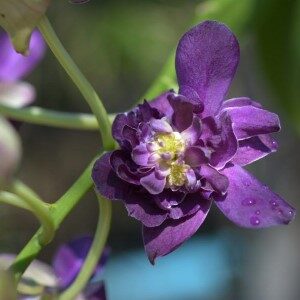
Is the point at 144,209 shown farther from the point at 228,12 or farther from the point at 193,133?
the point at 228,12

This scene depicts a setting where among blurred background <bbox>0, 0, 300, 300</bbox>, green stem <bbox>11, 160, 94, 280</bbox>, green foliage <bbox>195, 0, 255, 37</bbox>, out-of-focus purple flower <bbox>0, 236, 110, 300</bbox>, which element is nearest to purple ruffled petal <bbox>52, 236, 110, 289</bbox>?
out-of-focus purple flower <bbox>0, 236, 110, 300</bbox>

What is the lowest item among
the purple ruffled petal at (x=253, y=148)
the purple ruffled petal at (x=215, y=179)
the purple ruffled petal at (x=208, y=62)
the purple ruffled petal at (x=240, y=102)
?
the purple ruffled petal at (x=253, y=148)

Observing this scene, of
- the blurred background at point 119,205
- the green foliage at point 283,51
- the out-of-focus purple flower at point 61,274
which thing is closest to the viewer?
the out-of-focus purple flower at point 61,274

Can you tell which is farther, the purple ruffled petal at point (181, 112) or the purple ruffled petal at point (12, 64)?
the purple ruffled petal at point (12, 64)

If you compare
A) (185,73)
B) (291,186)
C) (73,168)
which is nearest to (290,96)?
(185,73)

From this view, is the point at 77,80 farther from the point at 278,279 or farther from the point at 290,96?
the point at 278,279

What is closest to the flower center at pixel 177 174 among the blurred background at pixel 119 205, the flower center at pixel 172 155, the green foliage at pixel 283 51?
the flower center at pixel 172 155

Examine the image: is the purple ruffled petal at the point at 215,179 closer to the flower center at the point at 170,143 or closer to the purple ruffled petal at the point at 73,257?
the flower center at the point at 170,143

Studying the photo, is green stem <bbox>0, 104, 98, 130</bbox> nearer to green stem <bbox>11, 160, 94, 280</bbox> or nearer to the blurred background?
green stem <bbox>11, 160, 94, 280</bbox>
